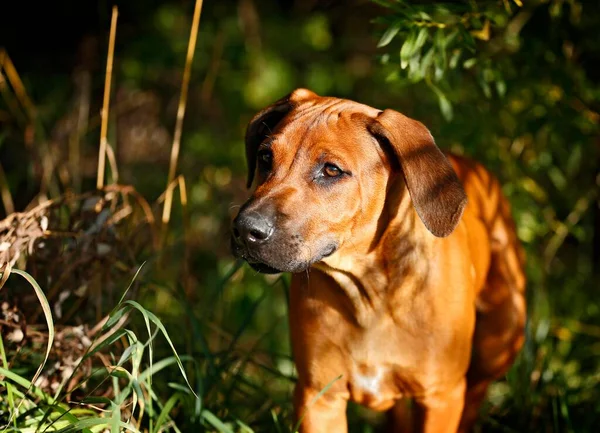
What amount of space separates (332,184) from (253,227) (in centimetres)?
40

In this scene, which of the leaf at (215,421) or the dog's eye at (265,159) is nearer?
the leaf at (215,421)

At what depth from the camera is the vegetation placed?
11.6 feet

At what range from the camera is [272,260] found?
9.76 feet

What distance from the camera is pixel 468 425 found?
13.8 feet

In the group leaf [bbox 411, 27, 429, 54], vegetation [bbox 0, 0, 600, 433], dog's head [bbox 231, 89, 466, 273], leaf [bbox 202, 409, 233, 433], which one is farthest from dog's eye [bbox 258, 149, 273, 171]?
leaf [bbox 202, 409, 233, 433]

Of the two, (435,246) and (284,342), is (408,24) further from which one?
(284,342)

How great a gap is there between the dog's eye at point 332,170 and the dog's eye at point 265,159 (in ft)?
0.83

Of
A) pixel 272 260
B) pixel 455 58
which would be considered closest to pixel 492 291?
pixel 455 58

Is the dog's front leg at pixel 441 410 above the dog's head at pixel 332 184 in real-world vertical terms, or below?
below

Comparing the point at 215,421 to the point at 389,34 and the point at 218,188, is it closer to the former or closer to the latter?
the point at 389,34

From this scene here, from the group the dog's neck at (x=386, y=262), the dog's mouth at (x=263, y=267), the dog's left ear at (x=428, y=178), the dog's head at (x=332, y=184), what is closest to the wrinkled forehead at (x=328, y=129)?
the dog's head at (x=332, y=184)

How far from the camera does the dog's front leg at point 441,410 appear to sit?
3479 mm

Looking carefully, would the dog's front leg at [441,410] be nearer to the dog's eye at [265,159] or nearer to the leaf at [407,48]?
the dog's eye at [265,159]

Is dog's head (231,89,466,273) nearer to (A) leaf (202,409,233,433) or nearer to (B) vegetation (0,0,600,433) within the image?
(B) vegetation (0,0,600,433)
